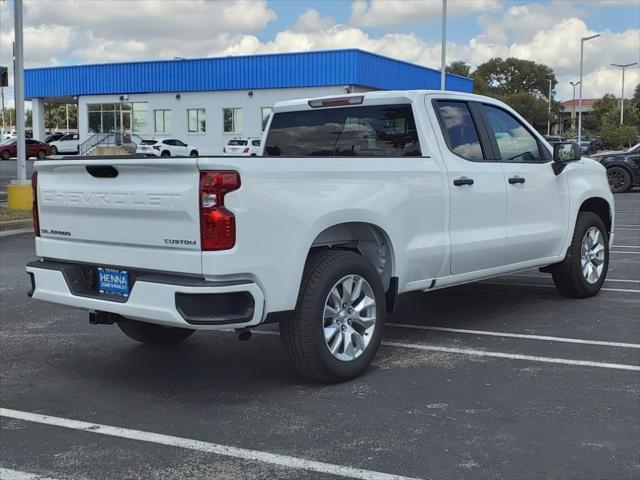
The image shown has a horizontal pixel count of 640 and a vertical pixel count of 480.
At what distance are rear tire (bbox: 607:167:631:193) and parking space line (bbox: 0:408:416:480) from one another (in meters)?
21.0

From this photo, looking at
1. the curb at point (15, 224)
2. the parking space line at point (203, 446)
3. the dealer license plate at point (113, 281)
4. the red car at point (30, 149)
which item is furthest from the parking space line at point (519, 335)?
the red car at point (30, 149)

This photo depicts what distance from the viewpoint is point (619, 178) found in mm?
22922

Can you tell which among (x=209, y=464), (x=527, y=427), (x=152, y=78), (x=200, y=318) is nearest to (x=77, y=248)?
(x=200, y=318)

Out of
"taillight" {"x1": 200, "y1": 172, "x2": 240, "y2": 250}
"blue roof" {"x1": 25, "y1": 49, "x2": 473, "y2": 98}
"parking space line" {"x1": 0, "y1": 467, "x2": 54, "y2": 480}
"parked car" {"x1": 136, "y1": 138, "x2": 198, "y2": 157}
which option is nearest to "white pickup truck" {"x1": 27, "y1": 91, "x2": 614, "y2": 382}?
"taillight" {"x1": 200, "y1": 172, "x2": 240, "y2": 250}

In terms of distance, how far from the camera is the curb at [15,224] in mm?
13583

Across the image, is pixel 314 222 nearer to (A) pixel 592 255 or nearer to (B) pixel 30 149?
(A) pixel 592 255

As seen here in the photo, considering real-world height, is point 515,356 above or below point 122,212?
below

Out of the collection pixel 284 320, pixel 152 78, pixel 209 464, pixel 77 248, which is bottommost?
pixel 209 464

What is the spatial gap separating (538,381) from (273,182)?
220cm

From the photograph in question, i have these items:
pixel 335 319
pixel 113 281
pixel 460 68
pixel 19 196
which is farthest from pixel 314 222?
pixel 460 68

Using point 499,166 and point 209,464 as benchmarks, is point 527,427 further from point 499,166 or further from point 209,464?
point 499,166

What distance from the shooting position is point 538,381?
500 centimetres

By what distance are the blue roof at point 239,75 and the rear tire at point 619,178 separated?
22.9 meters

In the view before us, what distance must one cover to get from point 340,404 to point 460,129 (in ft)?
8.67
